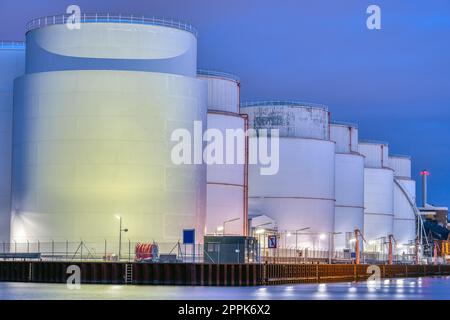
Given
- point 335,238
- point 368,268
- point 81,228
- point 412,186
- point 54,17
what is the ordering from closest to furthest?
point 81,228, point 54,17, point 368,268, point 335,238, point 412,186

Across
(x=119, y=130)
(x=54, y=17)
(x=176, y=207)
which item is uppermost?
(x=54, y=17)

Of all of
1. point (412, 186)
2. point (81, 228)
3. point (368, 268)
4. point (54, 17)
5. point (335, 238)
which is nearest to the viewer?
point (81, 228)

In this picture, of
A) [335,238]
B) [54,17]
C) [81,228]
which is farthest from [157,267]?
[335,238]

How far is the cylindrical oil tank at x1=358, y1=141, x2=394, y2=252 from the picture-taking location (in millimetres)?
132625

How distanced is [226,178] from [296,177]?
16.0 m

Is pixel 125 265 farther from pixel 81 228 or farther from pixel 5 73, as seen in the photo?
pixel 5 73

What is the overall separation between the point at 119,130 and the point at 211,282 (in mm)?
14105

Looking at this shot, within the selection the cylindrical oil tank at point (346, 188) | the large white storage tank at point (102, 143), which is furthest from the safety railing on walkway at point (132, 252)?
the cylindrical oil tank at point (346, 188)

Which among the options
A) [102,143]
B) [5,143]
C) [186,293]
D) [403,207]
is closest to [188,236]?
[102,143]

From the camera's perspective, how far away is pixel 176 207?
78500 millimetres

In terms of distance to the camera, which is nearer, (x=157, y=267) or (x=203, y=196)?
(x=157, y=267)

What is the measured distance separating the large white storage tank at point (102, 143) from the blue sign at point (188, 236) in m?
4.05

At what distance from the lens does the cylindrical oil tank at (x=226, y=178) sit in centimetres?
8844

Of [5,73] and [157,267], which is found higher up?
[5,73]
